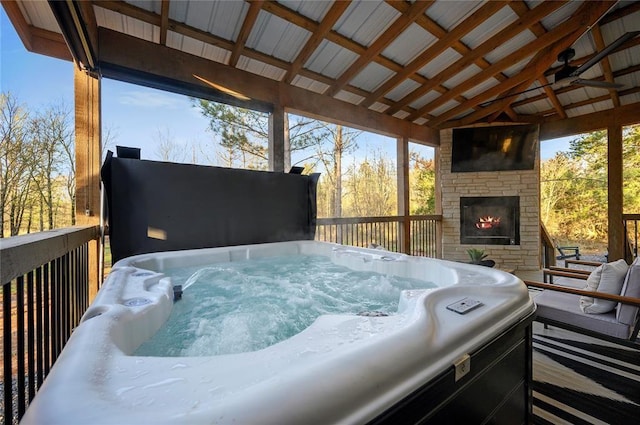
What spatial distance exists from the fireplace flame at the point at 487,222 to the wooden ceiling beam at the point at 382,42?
11.7 feet

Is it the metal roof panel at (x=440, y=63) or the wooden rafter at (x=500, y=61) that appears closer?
the wooden rafter at (x=500, y=61)

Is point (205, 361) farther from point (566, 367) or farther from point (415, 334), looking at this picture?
point (566, 367)

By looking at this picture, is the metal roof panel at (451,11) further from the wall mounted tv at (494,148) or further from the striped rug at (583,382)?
the striped rug at (583,382)

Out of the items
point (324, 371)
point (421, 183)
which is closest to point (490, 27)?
point (324, 371)

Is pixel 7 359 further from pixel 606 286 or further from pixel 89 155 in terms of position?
pixel 606 286

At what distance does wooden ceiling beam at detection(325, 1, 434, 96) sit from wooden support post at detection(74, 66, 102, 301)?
251 cm

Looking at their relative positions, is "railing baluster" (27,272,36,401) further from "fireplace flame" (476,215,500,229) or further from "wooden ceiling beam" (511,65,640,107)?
"wooden ceiling beam" (511,65,640,107)

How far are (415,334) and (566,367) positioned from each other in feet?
5.94

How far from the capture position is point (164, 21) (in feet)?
7.56

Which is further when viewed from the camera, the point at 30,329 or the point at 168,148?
the point at 168,148

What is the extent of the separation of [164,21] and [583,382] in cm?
389

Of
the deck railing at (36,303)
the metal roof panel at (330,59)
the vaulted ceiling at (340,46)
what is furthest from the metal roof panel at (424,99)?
the deck railing at (36,303)

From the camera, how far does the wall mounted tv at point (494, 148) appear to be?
16.1ft

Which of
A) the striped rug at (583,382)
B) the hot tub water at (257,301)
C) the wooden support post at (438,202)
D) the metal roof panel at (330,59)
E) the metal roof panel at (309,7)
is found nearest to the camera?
the hot tub water at (257,301)
